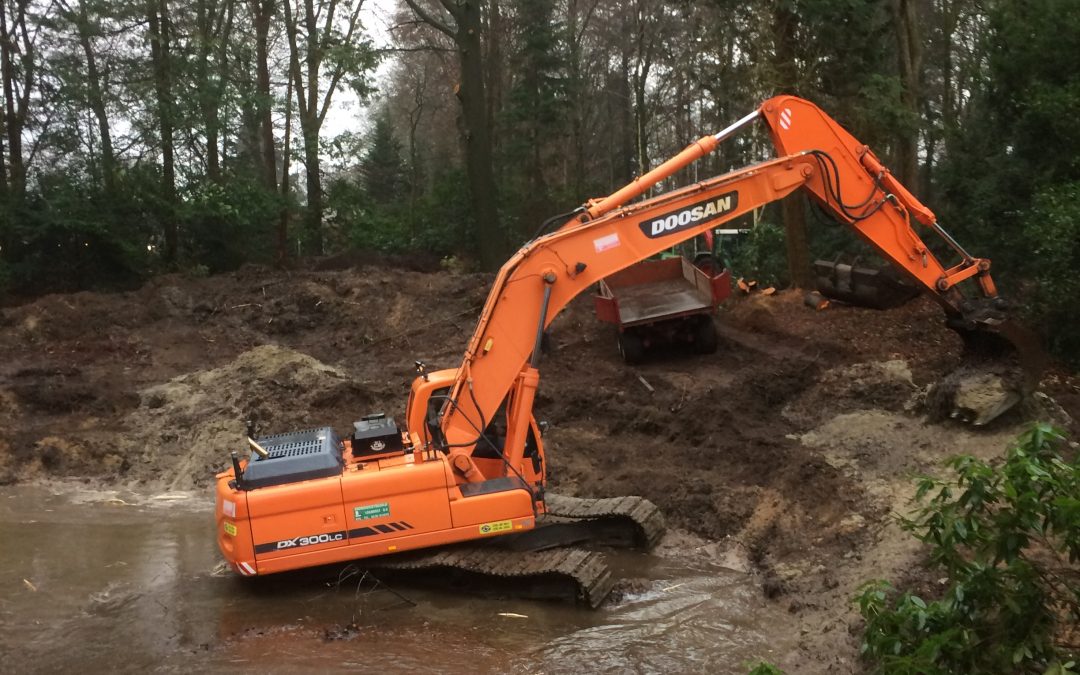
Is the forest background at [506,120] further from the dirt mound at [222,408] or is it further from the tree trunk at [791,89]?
the dirt mound at [222,408]

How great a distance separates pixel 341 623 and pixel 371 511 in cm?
78

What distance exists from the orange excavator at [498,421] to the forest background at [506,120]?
3.35 m

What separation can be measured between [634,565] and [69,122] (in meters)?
19.1

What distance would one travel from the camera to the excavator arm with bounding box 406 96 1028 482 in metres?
7.19

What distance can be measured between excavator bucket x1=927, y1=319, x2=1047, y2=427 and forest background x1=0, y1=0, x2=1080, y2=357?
169cm

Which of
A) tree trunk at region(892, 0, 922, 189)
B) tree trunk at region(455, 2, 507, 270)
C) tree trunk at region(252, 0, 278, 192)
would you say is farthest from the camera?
tree trunk at region(252, 0, 278, 192)

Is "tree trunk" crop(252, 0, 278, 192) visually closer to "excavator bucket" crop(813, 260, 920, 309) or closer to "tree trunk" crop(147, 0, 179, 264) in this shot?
"tree trunk" crop(147, 0, 179, 264)

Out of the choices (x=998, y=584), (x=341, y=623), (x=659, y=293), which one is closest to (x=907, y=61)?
(x=659, y=293)

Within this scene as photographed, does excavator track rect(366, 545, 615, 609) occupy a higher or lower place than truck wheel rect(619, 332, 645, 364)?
Answer: lower

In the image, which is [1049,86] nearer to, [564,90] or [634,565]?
[634,565]

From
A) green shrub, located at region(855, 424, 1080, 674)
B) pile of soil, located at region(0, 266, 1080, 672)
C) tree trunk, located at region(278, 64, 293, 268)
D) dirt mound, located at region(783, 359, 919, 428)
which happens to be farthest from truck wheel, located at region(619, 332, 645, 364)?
tree trunk, located at region(278, 64, 293, 268)

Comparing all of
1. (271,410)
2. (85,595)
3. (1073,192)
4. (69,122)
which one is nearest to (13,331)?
(271,410)

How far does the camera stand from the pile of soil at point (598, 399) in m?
8.05

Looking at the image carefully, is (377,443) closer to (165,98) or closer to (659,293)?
Answer: (659,293)
